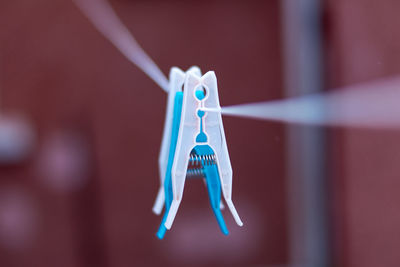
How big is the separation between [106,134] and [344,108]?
54 cm

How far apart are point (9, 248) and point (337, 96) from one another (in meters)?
0.84

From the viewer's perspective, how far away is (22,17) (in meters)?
0.78

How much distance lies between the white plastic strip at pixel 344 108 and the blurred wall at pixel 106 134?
0.31ft

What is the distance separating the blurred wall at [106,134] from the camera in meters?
0.79

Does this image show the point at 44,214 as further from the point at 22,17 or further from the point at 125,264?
the point at 22,17

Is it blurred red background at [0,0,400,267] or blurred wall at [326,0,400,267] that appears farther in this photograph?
blurred red background at [0,0,400,267]

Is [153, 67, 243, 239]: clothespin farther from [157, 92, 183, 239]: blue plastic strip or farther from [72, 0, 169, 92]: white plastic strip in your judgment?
[72, 0, 169, 92]: white plastic strip

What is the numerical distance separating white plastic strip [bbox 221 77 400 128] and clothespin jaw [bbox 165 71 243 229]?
4.1 inches

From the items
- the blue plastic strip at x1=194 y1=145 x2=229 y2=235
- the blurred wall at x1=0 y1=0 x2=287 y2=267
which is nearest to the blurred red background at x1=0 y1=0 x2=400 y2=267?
the blurred wall at x1=0 y1=0 x2=287 y2=267

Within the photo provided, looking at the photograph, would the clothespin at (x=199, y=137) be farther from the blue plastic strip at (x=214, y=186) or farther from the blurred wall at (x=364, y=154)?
the blurred wall at (x=364, y=154)

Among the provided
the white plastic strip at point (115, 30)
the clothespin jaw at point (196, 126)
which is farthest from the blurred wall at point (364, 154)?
the white plastic strip at point (115, 30)

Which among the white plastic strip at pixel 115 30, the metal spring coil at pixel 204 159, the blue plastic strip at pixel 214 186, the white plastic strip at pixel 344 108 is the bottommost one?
the blue plastic strip at pixel 214 186

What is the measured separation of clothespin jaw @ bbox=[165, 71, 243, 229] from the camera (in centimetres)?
29

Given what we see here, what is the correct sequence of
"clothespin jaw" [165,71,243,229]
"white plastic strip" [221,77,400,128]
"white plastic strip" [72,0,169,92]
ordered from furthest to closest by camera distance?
1. "white plastic strip" [72,0,169,92]
2. "white plastic strip" [221,77,400,128]
3. "clothespin jaw" [165,71,243,229]
